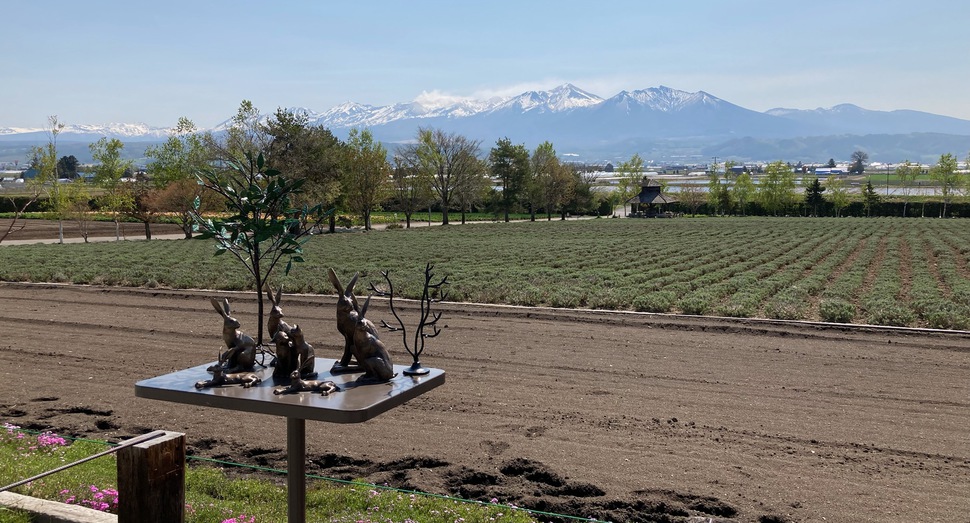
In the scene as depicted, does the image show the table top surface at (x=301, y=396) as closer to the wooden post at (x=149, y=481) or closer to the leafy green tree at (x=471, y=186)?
the wooden post at (x=149, y=481)

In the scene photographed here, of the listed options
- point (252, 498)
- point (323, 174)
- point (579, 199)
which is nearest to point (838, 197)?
point (579, 199)

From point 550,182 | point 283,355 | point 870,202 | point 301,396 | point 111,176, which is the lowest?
point 301,396

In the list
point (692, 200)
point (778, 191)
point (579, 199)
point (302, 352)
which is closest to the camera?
point (302, 352)

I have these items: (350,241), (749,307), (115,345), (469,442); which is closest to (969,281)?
(749,307)

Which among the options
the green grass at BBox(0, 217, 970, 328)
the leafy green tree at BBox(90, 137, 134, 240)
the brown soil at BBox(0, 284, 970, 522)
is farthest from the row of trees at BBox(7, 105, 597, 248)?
the brown soil at BBox(0, 284, 970, 522)

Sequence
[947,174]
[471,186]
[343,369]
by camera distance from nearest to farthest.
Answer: [343,369], [471,186], [947,174]

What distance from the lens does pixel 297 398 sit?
450 centimetres

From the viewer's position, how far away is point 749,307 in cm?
1819

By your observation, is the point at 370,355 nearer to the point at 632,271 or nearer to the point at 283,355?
the point at 283,355

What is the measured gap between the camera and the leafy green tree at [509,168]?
81.7 meters

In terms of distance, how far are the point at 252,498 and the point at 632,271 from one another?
71.0ft

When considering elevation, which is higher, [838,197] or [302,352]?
[838,197]

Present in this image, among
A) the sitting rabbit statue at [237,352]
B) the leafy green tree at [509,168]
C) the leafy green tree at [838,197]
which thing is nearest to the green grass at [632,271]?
the sitting rabbit statue at [237,352]

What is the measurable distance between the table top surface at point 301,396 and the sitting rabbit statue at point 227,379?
1.4 inches
